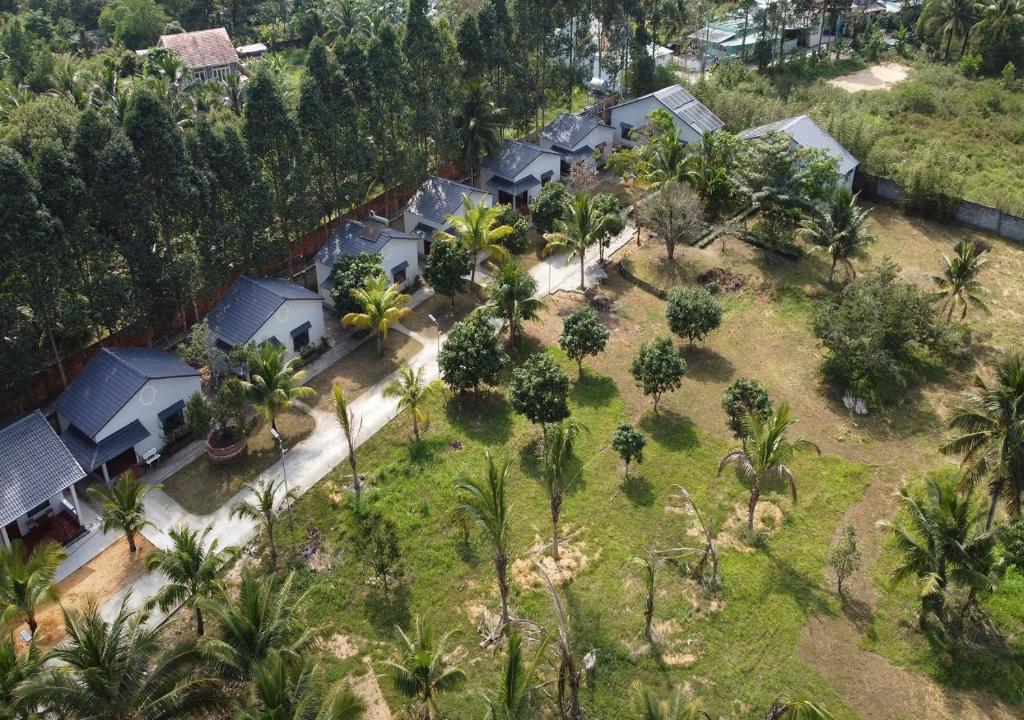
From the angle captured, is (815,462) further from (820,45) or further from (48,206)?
(820,45)

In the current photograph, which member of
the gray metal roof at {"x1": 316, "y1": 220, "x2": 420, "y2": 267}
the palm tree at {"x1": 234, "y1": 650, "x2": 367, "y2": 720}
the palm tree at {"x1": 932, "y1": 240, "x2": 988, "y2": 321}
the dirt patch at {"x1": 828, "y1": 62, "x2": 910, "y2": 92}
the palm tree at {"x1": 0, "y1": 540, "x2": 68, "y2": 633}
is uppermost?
the palm tree at {"x1": 234, "y1": 650, "x2": 367, "y2": 720}

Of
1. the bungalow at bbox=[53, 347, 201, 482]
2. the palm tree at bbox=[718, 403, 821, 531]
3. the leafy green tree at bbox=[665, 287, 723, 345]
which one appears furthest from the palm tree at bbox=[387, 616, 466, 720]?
the leafy green tree at bbox=[665, 287, 723, 345]

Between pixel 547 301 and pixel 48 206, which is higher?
pixel 48 206

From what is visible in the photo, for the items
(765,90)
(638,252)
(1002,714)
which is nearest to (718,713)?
(1002,714)

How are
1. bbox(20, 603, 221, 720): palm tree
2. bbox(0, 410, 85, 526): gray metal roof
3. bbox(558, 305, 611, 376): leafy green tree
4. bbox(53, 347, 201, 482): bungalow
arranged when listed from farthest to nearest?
bbox(558, 305, 611, 376): leafy green tree
bbox(53, 347, 201, 482): bungalow
bbox(0, 410, 85, 526): gray metal roof
bbox(20, 603, 221, 720): palm tree

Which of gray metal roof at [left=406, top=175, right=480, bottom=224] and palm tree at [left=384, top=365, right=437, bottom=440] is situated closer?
palm tree at [left=384, top=365, right=437, bottom=440]

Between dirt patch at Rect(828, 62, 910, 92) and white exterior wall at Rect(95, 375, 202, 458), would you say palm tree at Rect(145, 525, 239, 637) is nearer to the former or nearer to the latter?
white exterior wall at Rect(95, 375, 202, 458)

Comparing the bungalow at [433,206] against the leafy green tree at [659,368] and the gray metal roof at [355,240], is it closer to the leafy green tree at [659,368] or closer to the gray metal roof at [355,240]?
the gray metal roof at [355,240]
